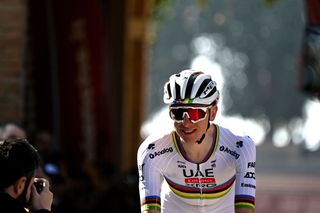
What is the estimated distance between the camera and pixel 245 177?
7.21 meters

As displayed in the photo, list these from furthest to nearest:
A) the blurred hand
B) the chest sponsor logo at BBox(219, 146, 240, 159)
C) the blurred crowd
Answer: the blurred crowd < the chest sponsor logo at BBox(219, 146, 240, 159) < the blurred hand

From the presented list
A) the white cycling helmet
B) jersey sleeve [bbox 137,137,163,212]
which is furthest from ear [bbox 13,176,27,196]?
the white cycling helmet

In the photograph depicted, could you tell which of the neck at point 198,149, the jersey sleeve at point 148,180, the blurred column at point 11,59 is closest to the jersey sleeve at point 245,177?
the neck at point 198,149

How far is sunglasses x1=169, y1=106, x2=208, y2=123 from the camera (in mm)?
7098

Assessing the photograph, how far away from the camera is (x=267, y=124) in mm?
61594

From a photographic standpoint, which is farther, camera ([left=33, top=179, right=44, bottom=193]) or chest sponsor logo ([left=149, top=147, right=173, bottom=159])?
chest sponsor logo ([left=149, top=147, right=173, bottom=159])

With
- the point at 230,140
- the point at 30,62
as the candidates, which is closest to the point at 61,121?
the point at 30,62

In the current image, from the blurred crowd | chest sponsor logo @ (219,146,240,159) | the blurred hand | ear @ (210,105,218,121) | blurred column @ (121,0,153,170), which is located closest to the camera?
the blurred hand

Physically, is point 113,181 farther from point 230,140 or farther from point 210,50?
point 210,50

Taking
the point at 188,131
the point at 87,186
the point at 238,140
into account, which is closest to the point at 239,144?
the point at 238,140

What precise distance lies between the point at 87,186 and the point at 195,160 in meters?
7.58

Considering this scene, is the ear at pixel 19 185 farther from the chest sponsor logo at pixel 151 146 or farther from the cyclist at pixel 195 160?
the chest sponsor logo at pixel 151 146

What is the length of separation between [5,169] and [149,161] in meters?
1.76

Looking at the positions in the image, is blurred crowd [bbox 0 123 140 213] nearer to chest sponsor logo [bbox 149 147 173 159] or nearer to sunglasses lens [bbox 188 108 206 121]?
chest sponsor logo [bbox 149 147 173 159]
